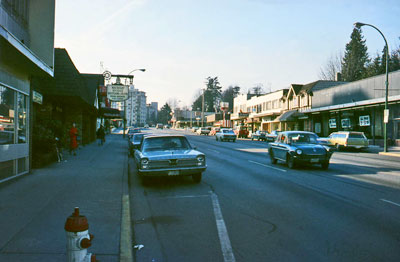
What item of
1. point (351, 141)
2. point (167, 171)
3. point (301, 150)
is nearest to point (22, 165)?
point (167, 171)

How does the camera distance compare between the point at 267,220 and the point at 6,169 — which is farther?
the point at 6,169

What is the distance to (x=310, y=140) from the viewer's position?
47.3ft

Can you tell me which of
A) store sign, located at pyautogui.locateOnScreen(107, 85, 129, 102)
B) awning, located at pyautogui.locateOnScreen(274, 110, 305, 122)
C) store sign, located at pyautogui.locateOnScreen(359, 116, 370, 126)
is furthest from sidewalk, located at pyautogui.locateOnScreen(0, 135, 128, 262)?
awning, located at pyautogui.locateOnScreen(274, 110, 305, 122)

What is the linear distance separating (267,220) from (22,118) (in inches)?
342

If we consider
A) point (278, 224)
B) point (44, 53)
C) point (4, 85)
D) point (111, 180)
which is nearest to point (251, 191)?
point (278, 224)

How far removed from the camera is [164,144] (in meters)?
11.4

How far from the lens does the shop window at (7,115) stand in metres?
9.55

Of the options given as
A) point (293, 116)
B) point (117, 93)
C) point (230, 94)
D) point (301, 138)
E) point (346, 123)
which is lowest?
point (301, 138)

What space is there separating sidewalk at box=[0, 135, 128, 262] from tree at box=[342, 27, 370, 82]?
64.7m

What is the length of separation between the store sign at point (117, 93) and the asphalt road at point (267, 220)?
55.0ft

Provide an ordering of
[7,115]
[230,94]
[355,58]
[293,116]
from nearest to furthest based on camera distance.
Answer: [7,115], [293,116], [355,58], [230,94]

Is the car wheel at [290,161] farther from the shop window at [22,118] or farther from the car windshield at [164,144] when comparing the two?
the shop window at [22,118]

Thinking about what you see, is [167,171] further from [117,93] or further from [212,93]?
[212,93]

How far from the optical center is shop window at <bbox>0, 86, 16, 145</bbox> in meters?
9.55
